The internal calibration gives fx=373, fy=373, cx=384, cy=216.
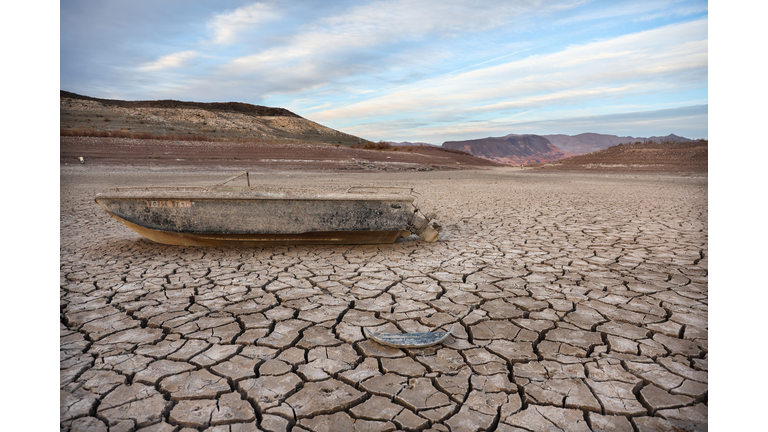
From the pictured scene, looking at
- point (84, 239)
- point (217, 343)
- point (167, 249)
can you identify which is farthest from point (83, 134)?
point (217, 343)

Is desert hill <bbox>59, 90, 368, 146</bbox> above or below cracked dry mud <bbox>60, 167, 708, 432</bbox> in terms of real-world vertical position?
above

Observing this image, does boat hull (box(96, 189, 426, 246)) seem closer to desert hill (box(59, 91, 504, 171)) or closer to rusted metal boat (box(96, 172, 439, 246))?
rusted metal boat (box(96, 172, 439, 246))

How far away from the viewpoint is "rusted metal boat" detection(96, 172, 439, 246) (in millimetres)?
4074

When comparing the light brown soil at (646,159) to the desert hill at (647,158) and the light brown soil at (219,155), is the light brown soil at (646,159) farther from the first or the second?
the light brown soil at (219,155)

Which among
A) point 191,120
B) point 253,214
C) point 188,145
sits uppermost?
point 191,120

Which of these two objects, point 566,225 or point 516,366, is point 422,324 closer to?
point 516,366

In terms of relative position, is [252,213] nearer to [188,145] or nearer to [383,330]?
[383,330]

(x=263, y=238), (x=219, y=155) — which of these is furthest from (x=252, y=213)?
(x=219, y=155)

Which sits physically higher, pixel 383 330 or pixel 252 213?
pixel 252 213

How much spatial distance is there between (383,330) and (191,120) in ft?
137

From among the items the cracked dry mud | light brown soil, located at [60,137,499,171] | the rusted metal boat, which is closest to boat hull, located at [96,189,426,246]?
the rusted metal boat

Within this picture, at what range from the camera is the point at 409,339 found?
7.54 ft

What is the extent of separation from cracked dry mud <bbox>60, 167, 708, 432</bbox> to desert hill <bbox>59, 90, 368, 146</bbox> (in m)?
23.1

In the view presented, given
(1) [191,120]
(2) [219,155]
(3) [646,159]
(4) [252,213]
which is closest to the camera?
(4) [252,213]
